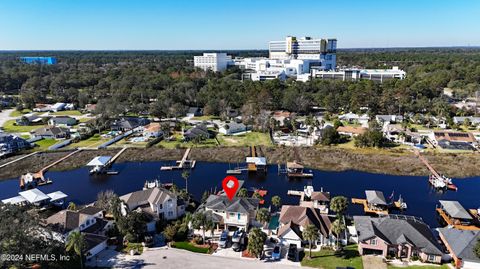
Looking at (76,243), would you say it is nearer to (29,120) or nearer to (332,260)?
(332,260)

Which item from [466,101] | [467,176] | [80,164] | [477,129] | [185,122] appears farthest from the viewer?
[466,101]

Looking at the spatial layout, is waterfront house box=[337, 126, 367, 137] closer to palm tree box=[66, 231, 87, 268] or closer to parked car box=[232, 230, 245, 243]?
parked car box=[232, 230, 245, 243]

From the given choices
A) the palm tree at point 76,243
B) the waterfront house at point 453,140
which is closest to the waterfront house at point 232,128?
the waterfront house at point 453,140

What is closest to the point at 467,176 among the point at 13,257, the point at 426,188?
the point at 426,188

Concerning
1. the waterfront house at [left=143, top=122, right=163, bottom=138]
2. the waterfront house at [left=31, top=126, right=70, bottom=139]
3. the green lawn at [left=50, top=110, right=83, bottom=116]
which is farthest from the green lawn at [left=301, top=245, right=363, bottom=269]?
the green lawn at [left=50, top=110, right=83, bottom=116]

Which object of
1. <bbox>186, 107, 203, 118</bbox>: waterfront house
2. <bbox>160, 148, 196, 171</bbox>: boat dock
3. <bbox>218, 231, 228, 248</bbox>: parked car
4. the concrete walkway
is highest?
<bbox>186, 107, 203, 118</bbox>: waterfront house

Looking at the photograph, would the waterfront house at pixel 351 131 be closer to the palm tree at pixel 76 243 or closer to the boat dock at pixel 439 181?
the boat dock at pixel 439 181

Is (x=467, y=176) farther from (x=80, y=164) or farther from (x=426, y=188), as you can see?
(x=80, y=164)
